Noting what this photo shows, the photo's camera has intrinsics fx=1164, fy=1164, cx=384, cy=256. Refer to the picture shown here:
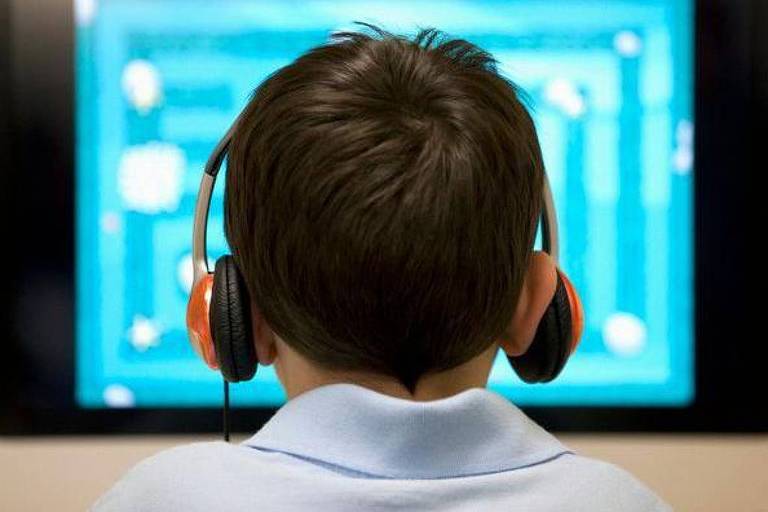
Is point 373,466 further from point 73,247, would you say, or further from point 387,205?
point 73,247

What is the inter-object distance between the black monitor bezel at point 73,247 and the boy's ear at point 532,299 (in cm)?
51

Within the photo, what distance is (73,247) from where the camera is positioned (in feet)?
3.94

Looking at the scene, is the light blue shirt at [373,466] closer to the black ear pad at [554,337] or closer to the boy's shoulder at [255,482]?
the boy's shoulder at [255,482]

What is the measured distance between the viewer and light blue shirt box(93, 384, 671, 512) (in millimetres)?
566

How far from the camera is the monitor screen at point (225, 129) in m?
1.20

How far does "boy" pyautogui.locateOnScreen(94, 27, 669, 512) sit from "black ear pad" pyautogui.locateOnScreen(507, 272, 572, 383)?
72 mm

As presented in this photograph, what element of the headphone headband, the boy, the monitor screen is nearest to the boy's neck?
the boy

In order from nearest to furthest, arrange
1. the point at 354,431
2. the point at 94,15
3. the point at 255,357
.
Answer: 1. the point at 354,431
2. the point at 255,357
3. the point at 94,15

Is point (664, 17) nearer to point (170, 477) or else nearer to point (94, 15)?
point (94, 15)

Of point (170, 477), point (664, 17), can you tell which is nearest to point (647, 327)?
point (664, 17)

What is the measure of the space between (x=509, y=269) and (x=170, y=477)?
21 cm

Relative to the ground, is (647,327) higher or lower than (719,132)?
lower

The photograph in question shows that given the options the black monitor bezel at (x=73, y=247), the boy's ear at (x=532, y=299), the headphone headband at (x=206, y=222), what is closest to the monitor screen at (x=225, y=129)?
the black monitor bezel at (x=73, y=247)

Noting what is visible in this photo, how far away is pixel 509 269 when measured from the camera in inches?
25.0
